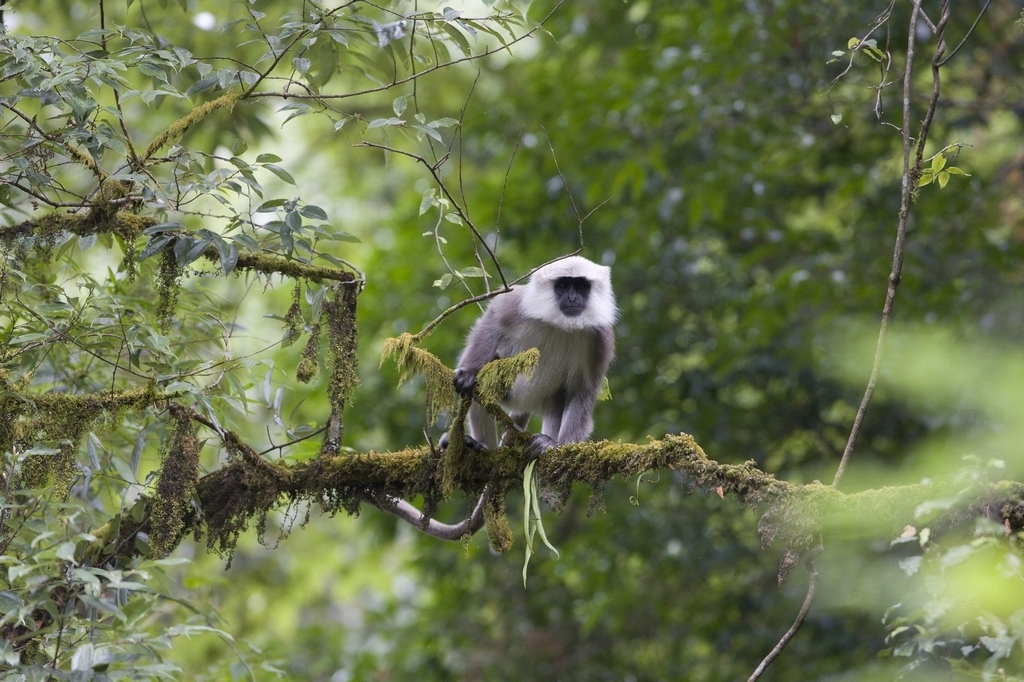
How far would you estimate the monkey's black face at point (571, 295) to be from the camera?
5.21 m

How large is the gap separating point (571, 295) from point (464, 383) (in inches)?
50.2

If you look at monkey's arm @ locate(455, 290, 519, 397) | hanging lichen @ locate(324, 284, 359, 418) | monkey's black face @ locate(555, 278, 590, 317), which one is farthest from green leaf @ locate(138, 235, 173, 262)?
monkey's black face @ locate(555, 278, 590, 317)

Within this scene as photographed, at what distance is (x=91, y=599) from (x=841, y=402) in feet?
21.2

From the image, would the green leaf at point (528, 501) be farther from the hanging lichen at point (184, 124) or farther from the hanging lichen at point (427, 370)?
the hanging lichen at point (184, 124)

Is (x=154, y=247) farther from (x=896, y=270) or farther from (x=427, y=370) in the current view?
(x=896, y=270)

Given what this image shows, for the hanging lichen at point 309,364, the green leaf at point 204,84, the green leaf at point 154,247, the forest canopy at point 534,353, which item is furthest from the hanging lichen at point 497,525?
the green leaf at point 204,84

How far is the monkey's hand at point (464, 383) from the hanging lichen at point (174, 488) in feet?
3.55

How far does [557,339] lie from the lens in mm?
5441

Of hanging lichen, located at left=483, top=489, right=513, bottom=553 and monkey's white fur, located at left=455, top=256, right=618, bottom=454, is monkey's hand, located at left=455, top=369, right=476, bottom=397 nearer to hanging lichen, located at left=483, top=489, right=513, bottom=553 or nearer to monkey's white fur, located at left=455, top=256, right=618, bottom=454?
hanging lichen, located at left=483, top=489, right=513, bottom=553

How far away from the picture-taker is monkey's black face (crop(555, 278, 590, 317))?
5.21 metres

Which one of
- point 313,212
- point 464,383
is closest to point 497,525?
point 464,383

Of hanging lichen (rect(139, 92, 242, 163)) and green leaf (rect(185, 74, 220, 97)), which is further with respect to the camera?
green leaf (rect(185, 74, 220, 97))

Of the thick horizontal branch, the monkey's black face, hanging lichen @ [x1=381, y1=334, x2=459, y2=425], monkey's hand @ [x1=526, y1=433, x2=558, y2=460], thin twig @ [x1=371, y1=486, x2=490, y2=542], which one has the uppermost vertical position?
the monkey's black face

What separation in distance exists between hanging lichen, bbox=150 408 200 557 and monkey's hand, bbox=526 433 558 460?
4.40 ft
